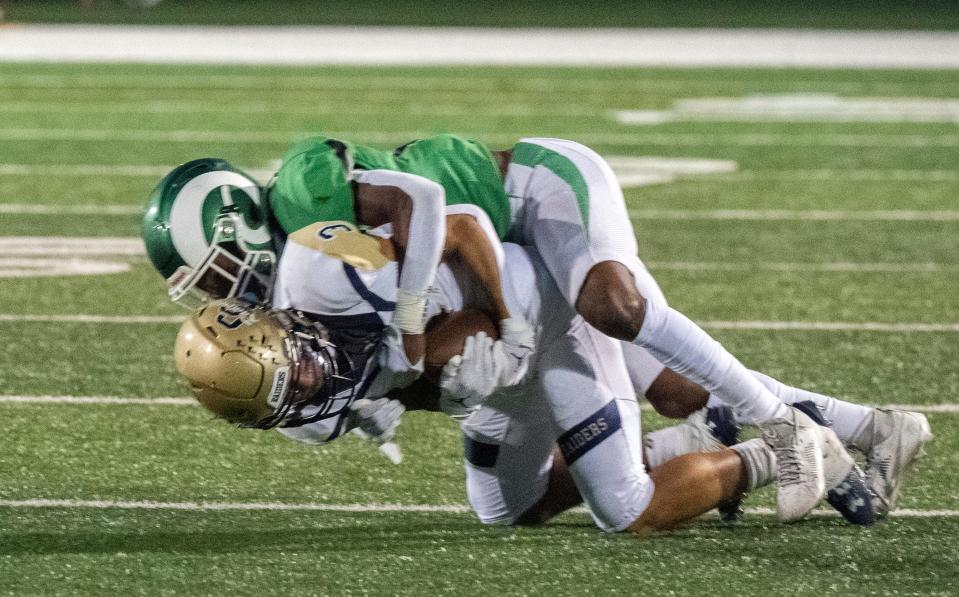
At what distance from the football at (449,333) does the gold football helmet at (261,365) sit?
18cm

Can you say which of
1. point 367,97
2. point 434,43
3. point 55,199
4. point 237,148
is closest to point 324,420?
point 55,199

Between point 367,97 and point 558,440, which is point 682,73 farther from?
point 558,440

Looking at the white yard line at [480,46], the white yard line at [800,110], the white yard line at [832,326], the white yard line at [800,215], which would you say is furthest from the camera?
the white yard line at [480,46]

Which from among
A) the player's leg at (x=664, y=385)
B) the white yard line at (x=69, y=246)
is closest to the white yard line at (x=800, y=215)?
the white yard line at (x=69, y=246)

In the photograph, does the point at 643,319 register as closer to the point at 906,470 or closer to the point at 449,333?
the point at 449,333

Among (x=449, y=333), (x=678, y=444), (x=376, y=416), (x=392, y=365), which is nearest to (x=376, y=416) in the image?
(x=376, y=416)

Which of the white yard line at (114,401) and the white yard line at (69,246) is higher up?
the white yard line at (114,401)

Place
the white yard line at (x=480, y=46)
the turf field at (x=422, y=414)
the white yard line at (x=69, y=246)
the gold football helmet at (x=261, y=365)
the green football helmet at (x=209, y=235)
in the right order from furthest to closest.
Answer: the white yard line at (x=480, y=46) < the white yard line at (x=69, y=246) < the green football helmet at (x=209, y=235) < the turf field at (x=422, y=414) < the gold football helmet at (x=261, y=365)

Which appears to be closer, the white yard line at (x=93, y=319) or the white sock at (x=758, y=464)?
the white sock at (x=758, y=464)

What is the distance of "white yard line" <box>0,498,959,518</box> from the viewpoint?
3322mm

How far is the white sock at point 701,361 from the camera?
10.1 ft

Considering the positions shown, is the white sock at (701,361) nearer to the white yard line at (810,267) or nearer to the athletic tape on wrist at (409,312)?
the athletic tape on wrist at (409,312)

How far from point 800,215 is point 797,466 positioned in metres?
3.96

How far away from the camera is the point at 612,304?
10.0 ft
